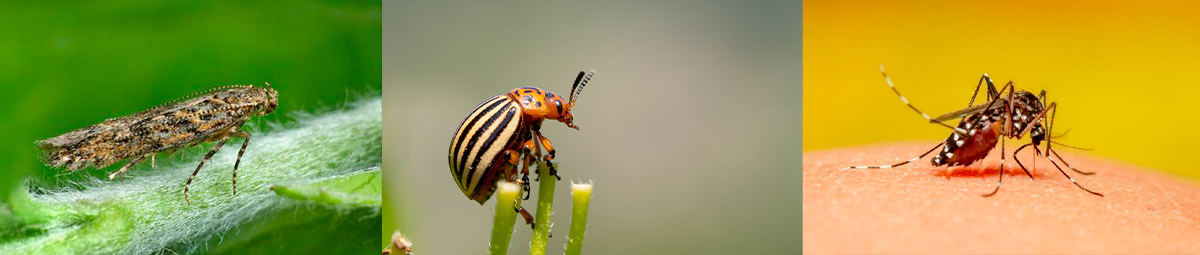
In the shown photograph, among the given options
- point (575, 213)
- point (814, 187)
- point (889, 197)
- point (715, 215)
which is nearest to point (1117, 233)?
point (889, 197)

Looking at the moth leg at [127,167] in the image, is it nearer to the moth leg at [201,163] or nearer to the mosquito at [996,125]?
the moth leg at [201,163]

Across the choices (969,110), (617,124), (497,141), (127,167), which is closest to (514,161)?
(497,141)

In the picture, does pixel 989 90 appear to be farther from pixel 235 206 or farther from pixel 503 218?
pixel 235 206

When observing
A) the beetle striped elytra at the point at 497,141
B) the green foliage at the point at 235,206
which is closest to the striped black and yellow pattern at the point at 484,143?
the beetle striped elytra at the point at 497,141

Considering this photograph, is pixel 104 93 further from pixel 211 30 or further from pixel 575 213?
pixel 575 213

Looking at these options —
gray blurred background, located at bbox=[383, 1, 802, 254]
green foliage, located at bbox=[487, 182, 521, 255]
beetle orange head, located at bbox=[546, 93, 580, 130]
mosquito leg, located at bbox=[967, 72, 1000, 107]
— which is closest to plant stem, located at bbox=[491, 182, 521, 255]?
green foliage, located at bbox=[487, 182, 521, 255]

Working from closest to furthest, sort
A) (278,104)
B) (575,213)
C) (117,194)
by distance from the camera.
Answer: (575,213)
(117,194)
(278,104)
